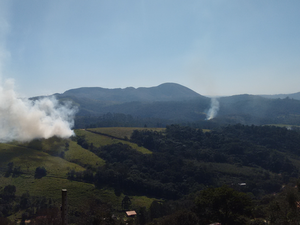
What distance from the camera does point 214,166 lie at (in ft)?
318

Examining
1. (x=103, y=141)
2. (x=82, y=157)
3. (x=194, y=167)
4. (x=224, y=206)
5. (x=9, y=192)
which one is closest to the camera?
(x=224, y=206)

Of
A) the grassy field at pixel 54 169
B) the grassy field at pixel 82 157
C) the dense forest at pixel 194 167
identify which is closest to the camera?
the grassy field at pixel 54 169

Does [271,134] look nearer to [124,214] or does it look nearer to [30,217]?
[124,214]

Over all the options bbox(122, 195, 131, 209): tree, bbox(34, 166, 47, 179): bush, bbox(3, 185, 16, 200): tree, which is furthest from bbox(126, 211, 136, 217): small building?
bbox(34, 166, 47, 179): bush

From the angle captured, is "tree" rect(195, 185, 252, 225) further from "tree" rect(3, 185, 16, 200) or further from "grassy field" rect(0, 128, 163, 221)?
"tree" rect(3, 185, 16, 200)

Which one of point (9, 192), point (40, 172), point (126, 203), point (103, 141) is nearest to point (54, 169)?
point (40, 172)

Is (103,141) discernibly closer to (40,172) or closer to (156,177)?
(156,177)

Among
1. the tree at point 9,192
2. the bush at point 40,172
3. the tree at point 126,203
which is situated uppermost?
the bush at point 40,172

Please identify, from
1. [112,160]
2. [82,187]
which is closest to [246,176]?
[112,160]

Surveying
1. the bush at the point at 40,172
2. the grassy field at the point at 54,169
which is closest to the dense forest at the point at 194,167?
the grassy field at the point at 54,169

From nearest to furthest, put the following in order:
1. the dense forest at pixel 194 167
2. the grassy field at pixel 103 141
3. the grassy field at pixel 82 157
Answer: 1. the dense forest at pixel 194 167
2. the grassy field at pixel 82 157
3. the grassy field at pixel 103 141

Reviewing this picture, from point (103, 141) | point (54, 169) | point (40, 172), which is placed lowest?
point (54, 169)

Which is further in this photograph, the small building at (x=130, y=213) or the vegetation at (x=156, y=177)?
the small building at (x=130, y=213)

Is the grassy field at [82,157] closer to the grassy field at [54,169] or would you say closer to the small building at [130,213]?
the grassy field at [54,169]
